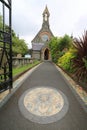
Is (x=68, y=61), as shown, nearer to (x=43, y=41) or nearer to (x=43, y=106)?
(x=43, y=106)

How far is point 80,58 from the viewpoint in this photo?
341 inches

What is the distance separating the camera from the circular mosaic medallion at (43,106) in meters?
4.57

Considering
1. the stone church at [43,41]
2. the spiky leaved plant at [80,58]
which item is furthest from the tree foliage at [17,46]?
the spiky leaved plant at [80,58]

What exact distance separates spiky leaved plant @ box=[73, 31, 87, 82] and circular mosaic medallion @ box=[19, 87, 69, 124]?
6.08ft

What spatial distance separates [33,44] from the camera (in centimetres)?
6141

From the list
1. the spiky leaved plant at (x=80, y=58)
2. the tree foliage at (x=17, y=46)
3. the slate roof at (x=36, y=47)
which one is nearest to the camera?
the spiky leaved plant at (x=80, y=58)

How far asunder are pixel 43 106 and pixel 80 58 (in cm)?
411

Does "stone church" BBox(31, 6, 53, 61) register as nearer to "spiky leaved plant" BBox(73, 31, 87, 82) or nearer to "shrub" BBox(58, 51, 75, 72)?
"shrub" BBox(58, 51, 75, 72)

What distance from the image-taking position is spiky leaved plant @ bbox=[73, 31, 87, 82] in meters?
8.04

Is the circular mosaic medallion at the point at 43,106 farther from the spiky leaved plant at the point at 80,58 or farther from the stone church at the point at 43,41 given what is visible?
the stone church at the point at 43,41

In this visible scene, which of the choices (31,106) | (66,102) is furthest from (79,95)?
(31,106)

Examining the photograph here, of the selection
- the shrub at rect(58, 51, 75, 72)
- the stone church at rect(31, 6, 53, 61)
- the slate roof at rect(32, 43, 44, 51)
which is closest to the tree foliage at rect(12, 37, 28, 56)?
the stone church at rect(31, 6, 53, 61)

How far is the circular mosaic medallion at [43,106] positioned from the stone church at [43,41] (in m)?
48.7

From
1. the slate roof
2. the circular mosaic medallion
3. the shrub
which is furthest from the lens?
the slate roof
